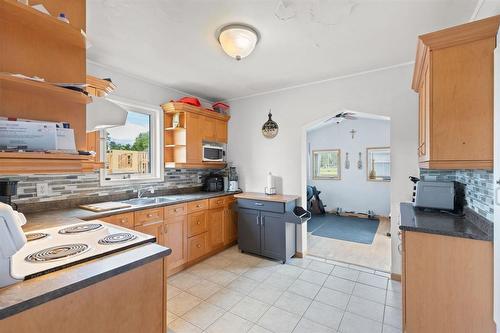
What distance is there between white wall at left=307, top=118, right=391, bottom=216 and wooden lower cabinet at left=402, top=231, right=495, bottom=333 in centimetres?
451

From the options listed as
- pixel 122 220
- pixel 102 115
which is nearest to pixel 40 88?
pixel 102 115

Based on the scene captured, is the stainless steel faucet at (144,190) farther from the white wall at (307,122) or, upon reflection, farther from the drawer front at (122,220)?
the white wall at (307,122)

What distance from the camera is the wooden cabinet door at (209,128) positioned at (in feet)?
12.2

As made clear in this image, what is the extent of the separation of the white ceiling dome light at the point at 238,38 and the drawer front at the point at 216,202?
2034 millimetres

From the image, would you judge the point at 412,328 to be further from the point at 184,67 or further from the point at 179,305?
the point at 184,67

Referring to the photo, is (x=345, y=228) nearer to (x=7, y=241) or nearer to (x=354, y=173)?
(x=354, y=173)

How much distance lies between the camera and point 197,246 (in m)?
3.17

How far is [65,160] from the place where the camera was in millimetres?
1221

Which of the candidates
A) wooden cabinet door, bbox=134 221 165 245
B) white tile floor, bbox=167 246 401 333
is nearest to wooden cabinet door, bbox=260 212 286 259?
white tile floor, bbox=167 246 401 333

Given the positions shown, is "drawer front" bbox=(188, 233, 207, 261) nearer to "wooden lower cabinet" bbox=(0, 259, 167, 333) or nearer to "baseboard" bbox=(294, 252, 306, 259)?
"baseboard" bbox=(294, 252, 306, 259)

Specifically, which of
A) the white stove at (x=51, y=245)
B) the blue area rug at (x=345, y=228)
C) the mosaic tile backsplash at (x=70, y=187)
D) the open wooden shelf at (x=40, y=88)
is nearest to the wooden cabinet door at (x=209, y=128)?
the mosaic tile backsplash at (x=70, y=187)

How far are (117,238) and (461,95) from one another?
7.38ft

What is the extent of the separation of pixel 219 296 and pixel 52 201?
1.92m

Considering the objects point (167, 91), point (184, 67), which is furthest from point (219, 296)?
point (167, 91)
